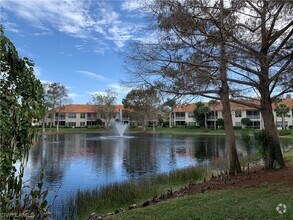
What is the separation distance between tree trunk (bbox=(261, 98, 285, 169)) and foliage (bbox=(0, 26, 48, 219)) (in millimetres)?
10278

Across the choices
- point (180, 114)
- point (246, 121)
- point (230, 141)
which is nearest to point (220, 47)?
point (230, 141)

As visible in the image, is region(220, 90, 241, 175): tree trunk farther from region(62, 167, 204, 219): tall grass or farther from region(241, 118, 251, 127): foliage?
region(241, 118, 251, 127): foliage

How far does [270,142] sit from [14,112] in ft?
35.7

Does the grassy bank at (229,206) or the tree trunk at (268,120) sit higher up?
the tree trunk at (268,120)

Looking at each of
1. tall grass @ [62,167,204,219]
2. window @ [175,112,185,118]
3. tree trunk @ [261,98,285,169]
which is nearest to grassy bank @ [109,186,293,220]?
tall grass @ [62,167,204,219]

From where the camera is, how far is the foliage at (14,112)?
2.98 meters

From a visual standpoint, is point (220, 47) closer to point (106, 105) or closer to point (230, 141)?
point (230, 141)

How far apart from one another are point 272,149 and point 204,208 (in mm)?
6350

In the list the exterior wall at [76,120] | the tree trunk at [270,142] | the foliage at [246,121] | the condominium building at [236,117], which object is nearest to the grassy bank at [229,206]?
the tree trunk at [270,142]

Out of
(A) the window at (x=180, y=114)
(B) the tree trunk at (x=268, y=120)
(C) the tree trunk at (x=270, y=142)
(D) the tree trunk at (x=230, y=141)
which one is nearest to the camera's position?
(B) the tree trunk at (x=268, y=120)

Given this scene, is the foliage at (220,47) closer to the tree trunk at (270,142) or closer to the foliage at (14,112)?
the tree trunk at (270,142)

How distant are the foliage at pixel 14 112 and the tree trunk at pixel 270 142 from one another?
405 inches

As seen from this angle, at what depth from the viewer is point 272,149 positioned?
39.0ft

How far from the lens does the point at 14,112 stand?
120 inches
